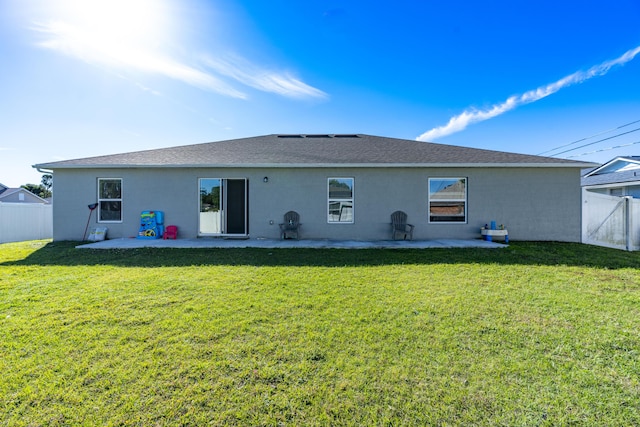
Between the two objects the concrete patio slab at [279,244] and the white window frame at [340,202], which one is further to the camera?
the white window frame at [340,202]

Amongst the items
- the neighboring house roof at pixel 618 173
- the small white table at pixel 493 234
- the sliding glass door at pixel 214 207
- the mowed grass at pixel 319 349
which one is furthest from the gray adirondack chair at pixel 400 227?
the neighboring house roof at pixel 618 173

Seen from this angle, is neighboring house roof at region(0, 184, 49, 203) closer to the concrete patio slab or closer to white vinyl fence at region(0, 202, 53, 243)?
white vinyl fence at region(0, 202, 53, 243)

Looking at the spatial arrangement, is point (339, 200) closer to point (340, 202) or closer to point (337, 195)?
point (340, 202)

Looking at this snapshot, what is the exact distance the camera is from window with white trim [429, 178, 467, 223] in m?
8.84

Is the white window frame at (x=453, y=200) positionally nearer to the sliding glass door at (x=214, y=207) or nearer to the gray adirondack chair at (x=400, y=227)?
the gray adirondack chair at (x=400, y=227)

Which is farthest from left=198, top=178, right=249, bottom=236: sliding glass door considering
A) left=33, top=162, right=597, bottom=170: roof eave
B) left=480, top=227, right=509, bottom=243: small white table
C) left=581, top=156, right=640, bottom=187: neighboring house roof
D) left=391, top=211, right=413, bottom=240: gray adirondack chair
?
left=581, top=156, right=640, bottom=187: neighboring house roof

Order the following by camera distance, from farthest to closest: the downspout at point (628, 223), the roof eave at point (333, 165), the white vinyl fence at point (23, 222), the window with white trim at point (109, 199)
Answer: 1. the white vinyl fence at point (23, 222)
2. the window with white trim at point (109, 199)
3. the roof eave at point (333, 165)
4. the downspout at point (628, 223)

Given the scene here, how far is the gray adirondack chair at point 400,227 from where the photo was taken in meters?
8.60

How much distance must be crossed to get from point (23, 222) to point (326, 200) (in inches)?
493

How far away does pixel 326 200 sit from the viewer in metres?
8.83

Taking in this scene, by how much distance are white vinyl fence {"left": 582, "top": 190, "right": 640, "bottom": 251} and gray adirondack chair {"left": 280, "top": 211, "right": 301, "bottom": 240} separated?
934 cm

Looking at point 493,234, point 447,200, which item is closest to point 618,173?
point 493,234

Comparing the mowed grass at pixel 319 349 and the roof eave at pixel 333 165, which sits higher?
the roof eave at pixel 333 165

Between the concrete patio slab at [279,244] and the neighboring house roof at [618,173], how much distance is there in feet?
38.7
